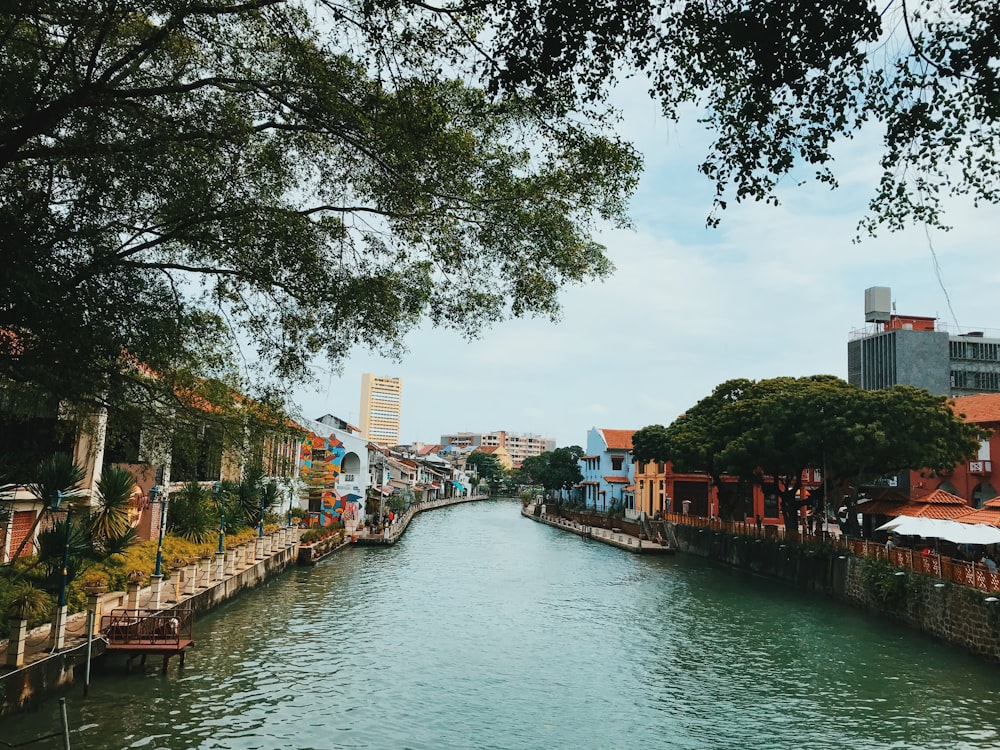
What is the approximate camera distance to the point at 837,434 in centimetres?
3394

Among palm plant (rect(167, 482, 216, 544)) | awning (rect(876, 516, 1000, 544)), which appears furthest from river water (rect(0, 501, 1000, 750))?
palm plant (rect(167, 482, 216, 544))

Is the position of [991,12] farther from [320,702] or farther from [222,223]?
[320,702]

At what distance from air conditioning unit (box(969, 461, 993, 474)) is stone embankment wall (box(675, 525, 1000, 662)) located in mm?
11101

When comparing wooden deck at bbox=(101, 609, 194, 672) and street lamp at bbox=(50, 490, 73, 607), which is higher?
street lamp at bbox=(50, 490, 73, 607)

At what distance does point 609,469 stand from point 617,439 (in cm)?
362

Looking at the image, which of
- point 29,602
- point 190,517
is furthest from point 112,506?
point 190,517

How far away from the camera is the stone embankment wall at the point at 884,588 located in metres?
21.7

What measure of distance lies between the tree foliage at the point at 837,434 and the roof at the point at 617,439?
40.8 m

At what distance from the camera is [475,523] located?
78.6 meters

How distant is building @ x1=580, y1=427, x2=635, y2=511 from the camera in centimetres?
8331

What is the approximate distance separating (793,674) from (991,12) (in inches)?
686

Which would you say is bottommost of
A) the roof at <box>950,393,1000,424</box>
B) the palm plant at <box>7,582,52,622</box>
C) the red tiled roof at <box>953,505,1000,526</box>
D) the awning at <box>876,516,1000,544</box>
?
the palm plant at <box>7,582,52,622</box>

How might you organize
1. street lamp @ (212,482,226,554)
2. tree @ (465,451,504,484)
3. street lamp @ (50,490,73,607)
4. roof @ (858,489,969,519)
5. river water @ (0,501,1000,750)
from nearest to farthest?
river water @ (0,501,1000,750)
street lamp @ (50,490,73,607)
roof @ (858,489,969,519)
street lamp @ (212,482,226,554)
tree @ (465,451,504,484)

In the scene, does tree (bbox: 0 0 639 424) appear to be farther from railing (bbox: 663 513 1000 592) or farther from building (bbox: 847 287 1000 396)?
building (bbox: 847 287 1000 396)
